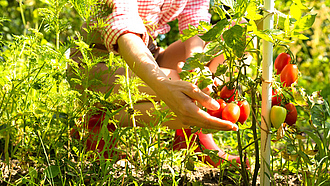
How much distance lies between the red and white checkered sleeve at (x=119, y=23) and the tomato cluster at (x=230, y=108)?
19.6 inches

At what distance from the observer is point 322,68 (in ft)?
15.0

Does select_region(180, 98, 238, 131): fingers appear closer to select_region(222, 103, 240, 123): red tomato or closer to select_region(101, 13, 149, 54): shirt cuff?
select_region(222, 103, 240, 123): red tomato

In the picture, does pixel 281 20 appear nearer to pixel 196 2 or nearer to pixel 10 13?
pixel 196 2

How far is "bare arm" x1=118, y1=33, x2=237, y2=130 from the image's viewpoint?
927mm

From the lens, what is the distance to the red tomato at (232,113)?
908 millimetres

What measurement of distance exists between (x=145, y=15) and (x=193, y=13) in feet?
1.21

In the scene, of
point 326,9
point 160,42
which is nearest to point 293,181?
point 160,42

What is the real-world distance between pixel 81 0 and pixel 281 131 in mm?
820

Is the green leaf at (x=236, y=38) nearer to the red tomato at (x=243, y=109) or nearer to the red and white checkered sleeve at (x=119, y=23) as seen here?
the red tomato at (x=243, y=109)

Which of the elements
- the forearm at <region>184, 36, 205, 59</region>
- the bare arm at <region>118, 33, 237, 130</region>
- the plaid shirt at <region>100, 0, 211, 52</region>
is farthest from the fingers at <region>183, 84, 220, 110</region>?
the forearm at <region>184, 36, 205, 59</region>

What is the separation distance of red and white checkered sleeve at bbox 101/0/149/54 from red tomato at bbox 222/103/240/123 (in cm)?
57

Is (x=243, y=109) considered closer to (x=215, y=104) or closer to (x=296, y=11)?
(x=215, y=104)

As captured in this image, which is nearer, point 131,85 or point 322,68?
point 131,85

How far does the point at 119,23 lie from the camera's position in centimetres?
129
